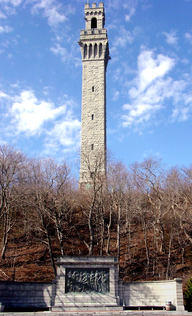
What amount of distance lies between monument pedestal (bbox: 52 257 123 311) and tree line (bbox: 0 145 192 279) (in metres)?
7.48

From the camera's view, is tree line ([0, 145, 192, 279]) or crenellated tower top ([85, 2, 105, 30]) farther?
crenellated tower top ([85, 2, 105, 30])

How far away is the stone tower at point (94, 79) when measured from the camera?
4638 cm

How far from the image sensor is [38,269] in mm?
27484

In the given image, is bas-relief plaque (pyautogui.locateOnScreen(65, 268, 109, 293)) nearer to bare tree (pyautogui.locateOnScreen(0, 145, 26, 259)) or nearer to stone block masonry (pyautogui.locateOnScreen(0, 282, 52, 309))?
stone block masonry (pyautogui.locateOnScreen(0, 282, 52, 309))

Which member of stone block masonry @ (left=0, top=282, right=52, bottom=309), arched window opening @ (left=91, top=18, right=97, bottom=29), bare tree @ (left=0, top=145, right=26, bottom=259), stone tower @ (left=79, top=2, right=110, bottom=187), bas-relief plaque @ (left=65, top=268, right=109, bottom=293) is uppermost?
arched window opening @ (left=91, top=18, right=97, bottom=29)

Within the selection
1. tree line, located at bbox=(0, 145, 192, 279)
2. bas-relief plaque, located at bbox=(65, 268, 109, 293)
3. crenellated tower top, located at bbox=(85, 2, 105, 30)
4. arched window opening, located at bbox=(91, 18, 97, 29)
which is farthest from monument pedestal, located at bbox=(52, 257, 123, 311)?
arched window opening, located at bbox=(91, 18, 97, 29)

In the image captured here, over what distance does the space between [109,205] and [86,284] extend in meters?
15.1

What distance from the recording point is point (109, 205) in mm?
32156

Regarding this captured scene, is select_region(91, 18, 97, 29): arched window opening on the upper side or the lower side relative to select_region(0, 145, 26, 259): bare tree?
upper

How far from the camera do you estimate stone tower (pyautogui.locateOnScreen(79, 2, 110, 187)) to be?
46375mm

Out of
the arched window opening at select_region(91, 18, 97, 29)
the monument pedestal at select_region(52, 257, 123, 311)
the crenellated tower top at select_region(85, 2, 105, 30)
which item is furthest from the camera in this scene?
the arched window opening at select_region(91, 18, 97, 29)

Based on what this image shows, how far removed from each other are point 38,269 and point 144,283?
12518mm

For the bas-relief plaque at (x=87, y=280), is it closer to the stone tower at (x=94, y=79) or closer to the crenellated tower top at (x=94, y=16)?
the stone tower at (x=94, y=79)

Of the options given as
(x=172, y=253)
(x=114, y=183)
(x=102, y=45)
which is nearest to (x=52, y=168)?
(x=114, y=183)
